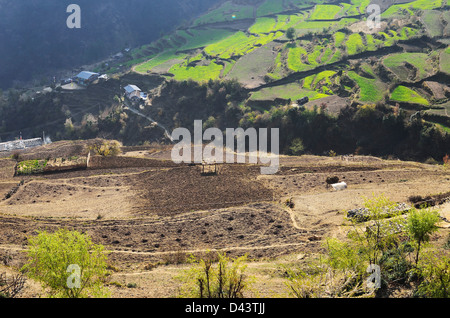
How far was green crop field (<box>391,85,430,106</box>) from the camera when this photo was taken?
5625cm

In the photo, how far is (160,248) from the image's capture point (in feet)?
97.2

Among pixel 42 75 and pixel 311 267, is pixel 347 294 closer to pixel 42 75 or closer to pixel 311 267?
pixel 311 267

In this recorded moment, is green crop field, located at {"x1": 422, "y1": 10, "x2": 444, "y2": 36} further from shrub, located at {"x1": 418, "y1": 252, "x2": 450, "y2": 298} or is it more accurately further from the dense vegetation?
the dense vegetation

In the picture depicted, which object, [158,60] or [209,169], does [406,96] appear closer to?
[209,169]

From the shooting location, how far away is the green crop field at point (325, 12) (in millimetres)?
114438

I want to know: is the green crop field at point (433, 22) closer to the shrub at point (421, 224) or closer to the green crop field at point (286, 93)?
the green crop field at point (286, 93)

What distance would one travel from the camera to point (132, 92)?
311ft

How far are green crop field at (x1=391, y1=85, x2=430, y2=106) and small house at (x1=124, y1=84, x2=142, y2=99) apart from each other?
60617 millimetres

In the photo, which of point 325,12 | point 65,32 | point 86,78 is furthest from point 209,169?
point 65,32

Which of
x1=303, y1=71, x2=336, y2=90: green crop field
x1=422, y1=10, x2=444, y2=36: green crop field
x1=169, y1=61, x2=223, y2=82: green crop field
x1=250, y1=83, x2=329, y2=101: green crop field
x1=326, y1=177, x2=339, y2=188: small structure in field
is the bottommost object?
x1=326, y1=177, x2=339, y2=188: small structure in field

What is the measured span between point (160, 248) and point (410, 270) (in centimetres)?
1832

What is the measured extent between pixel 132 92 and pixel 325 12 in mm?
69704

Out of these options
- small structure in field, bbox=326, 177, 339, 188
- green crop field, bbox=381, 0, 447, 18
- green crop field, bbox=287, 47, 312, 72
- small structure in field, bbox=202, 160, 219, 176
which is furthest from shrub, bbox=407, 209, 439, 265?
green crop field, bbox=381, 0, 447, 18

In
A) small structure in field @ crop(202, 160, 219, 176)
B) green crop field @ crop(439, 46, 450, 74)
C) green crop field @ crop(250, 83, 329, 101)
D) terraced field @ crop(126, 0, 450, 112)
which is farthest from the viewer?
green crop field @ crop(250, 83, 329, 101)
